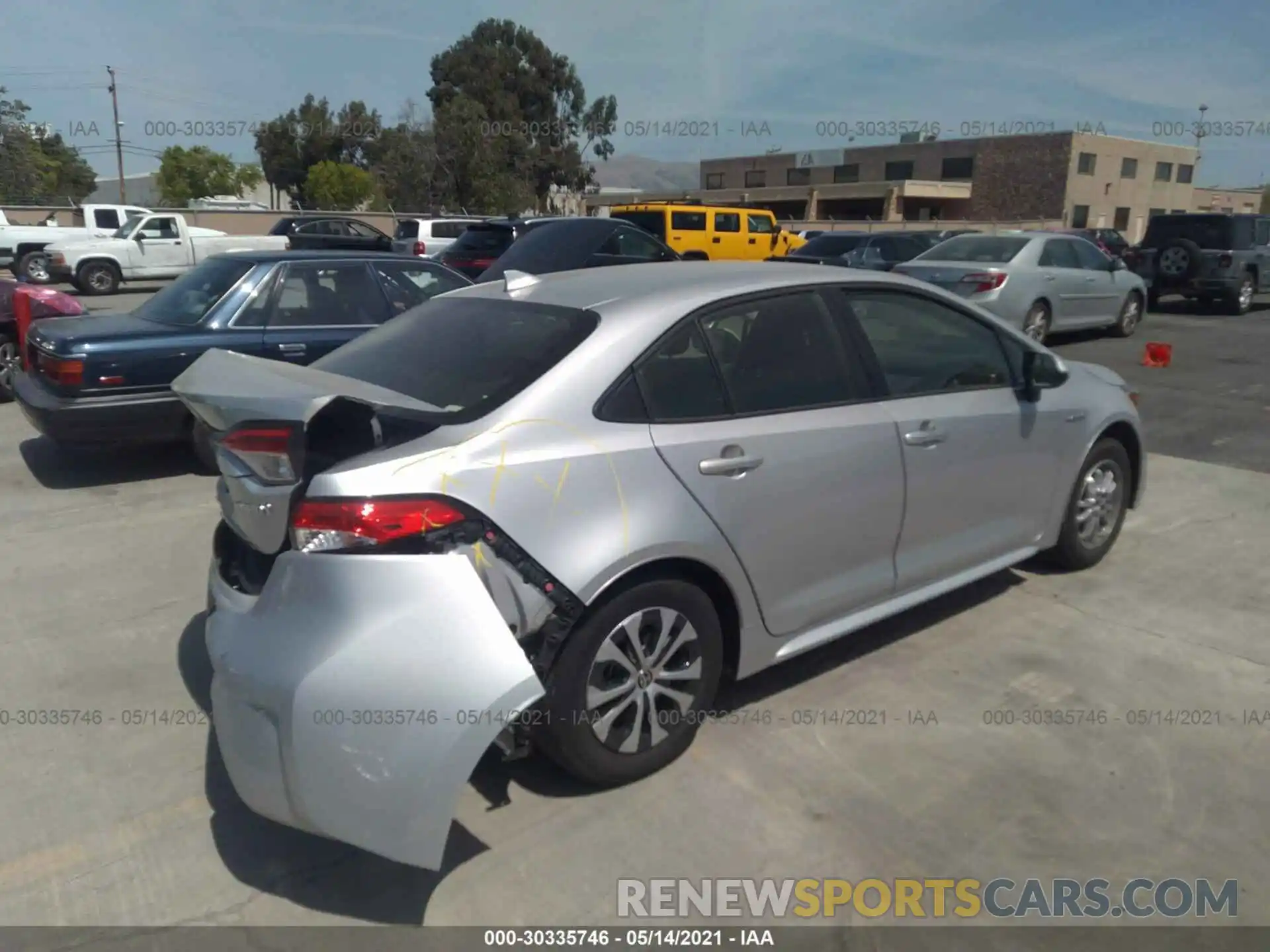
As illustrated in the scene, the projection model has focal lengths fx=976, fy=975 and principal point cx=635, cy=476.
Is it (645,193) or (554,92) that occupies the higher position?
(554,92)

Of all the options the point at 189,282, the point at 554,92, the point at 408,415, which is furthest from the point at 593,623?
the point at 554,92

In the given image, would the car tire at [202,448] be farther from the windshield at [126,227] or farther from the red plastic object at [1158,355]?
Answer: the windshield at [126,227]

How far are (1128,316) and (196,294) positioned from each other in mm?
13021

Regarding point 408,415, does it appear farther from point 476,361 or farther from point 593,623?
point 593,623

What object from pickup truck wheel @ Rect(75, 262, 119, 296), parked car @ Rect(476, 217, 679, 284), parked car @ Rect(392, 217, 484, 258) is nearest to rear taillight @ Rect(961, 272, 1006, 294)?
parked car @ Rect(476, 217, 679, 284)

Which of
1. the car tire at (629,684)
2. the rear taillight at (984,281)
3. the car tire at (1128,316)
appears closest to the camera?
the car tire at (629,684)

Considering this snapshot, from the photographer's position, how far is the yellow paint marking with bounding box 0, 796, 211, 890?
112 inches

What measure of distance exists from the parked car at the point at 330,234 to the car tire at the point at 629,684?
19239mm

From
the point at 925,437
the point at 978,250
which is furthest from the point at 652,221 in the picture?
the point at 925,437

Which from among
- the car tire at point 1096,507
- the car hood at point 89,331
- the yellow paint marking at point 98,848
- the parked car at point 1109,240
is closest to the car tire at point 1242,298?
the parked car at point 1109,240

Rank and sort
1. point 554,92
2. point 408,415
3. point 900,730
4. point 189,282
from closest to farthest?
point 408,415 → point 900,730 → point 189,282 → point 554,92

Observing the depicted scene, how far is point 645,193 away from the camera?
228 feet

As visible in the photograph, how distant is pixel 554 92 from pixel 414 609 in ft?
191

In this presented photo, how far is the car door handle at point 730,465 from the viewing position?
3.20 meters
